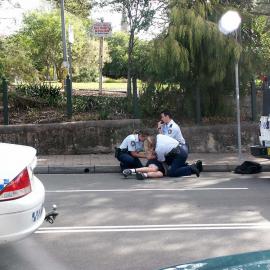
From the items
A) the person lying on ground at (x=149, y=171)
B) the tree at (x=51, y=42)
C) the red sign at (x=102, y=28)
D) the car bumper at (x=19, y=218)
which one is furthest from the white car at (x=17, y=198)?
the tree at (x=51, y=42)

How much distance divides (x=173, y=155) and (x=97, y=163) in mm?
2323

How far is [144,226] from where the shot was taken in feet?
21.3

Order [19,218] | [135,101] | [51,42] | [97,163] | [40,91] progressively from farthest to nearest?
[51,42]
[40,91]
[135,101]
[97,163]
[19,218]

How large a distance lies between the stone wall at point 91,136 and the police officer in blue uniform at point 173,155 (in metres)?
3.35

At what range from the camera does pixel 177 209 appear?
7.50 meters

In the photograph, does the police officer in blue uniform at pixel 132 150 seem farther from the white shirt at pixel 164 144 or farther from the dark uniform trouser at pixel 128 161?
the white shirt at pixel 164 144

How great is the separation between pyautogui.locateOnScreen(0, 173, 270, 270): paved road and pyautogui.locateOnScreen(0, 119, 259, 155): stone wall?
13.4 ft

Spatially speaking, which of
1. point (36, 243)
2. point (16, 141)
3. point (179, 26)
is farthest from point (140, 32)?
point (36, 243)

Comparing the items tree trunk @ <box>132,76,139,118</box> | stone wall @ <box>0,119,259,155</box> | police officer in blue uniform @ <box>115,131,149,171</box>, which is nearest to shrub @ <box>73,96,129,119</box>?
tree trunk @ <box>132,76,139,118</box>

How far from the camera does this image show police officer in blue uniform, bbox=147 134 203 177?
420 inches

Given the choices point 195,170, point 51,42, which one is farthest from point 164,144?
point 51,42

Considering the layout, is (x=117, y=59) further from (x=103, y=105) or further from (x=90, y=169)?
(x=90, y=169)

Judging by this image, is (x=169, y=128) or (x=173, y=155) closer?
(x=173, y=155)

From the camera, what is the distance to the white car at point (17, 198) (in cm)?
452
